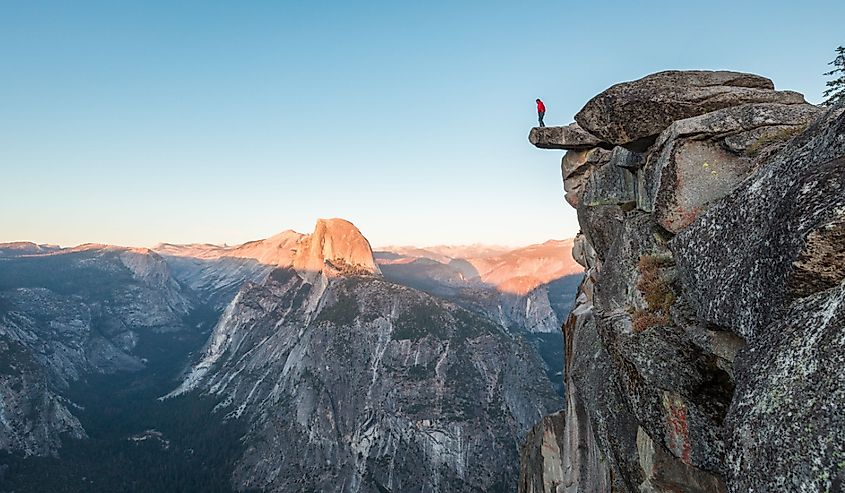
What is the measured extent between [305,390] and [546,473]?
168862mm

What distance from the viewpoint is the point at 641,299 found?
1678cm

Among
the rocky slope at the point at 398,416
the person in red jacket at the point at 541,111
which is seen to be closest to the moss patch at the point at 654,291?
the person in red jacket at the point at 541,111

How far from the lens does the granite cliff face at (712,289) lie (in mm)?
7879

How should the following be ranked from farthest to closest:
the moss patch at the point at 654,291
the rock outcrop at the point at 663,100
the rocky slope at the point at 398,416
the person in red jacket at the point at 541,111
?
the rocky slope at the point at 398,416 < the person in red jacket at the point at 541,111 < the rock outcrop at the point at 663,100 < the moss patch at the point at 654,291

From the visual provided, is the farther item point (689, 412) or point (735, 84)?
point (735, 84)

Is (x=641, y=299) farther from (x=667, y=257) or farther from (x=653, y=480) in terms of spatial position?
(x=653, y=480)

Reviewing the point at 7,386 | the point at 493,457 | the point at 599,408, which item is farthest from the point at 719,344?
the point at 7,386

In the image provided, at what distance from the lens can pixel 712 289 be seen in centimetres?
1173

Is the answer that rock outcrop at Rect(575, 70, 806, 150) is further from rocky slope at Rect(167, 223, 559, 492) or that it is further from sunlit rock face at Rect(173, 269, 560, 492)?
rocky slope at Rect(167, 223, 559, 492)

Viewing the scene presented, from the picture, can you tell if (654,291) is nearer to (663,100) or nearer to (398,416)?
(663,100)

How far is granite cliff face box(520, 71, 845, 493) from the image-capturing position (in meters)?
7.88

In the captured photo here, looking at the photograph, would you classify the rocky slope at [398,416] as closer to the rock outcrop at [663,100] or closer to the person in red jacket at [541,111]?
the person in red jacket at [541,111]

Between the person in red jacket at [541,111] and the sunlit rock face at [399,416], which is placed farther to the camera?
the sunlit rock face at [399,416]

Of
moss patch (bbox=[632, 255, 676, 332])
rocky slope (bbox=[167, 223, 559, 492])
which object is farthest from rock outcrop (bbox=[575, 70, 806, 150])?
rocky slope (bbox=[167, 223, 559, 492])
